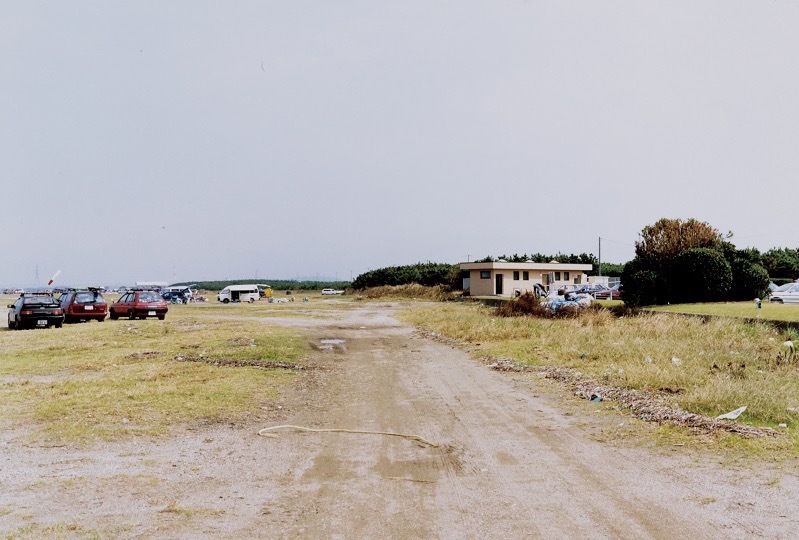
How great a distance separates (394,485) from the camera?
18.0 feet

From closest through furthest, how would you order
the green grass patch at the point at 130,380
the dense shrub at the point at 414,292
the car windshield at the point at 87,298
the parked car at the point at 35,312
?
1. the green grass patch at the point at 130,380
2. the parked car at the point at 35,312
3. the car windshield at the point at 87,298
4. the dense shrub at the point at 414,292

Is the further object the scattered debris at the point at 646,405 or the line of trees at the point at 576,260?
the line of trees at the point at 576,260

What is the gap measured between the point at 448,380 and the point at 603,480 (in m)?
6.30

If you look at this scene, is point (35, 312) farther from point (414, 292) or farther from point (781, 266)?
point (781, 266)

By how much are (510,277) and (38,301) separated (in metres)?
42.7

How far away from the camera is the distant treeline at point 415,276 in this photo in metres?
67.7

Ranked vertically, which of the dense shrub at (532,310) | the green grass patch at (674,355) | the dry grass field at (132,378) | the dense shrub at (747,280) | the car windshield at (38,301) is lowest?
the dry grass field at (132,378)

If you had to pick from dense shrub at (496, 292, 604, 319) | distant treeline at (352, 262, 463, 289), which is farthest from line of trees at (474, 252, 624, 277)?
dense shrub at (496, 292, 604, 319)

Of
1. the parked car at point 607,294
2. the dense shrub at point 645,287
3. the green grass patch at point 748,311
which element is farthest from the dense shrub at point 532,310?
the parked car at point 607,294

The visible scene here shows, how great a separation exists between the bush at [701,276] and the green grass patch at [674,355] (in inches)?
436

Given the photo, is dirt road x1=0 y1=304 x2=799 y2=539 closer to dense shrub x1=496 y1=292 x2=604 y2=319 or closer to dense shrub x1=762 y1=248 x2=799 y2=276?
dense shrub x1=496 y1=292 x2=604 y2=319

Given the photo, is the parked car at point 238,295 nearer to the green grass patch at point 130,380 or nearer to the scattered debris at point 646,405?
the green grass patch at point 130,380

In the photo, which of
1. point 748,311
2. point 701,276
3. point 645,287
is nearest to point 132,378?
point 748,311

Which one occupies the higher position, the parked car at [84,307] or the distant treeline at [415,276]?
the distant treeline at [415,276]
